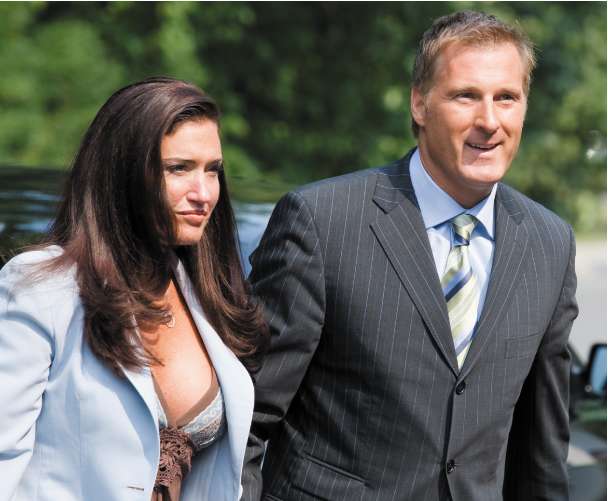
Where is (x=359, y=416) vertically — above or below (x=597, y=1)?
below

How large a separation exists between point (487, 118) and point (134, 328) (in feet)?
3.01

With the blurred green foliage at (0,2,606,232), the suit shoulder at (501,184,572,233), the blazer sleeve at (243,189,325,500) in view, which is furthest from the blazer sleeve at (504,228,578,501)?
the blurred green foliage at (0,2,606,232)

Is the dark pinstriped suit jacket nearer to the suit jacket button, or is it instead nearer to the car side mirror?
the suit jacket button

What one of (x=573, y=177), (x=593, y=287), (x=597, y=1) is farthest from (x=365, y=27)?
(x=573, y=177)

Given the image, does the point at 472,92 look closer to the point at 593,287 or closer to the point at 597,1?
the point at 597,1

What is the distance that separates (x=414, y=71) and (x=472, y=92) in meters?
0.22

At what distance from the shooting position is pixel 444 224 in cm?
285

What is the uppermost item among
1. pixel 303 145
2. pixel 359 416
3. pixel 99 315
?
pixel 99 315

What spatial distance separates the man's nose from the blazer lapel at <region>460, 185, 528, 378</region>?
28 centimetres

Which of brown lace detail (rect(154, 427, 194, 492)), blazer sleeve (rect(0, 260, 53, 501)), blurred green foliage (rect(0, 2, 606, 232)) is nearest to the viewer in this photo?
blazer sleeve (rect(0, 260, 53, 501))

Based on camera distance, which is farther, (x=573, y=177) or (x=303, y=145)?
(x=573, y=177)

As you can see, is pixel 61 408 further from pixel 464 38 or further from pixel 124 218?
pixel 464 38

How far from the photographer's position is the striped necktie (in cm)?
276

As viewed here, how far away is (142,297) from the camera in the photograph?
2.56 m
